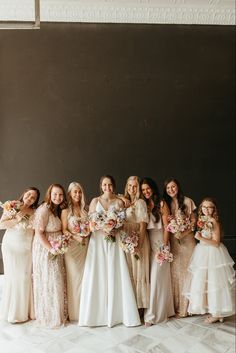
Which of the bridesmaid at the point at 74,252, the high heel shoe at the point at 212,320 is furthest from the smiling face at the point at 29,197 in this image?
the high heel shoe at the point at 212,320

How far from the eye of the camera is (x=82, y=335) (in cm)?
384

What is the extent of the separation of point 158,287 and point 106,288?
0.70 metres

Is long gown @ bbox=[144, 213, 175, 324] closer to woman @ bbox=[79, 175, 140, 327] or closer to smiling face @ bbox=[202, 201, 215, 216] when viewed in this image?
woman @ bbox=[79, 175, 140, 327]

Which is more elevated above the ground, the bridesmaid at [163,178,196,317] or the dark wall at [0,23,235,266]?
the dark wall at [0,23,235,266]

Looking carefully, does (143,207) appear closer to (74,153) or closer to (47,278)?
(47,278)

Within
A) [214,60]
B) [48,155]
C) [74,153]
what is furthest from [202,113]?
[48,155]

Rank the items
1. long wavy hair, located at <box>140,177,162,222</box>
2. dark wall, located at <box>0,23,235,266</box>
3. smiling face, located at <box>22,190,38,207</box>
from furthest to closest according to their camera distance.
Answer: dark wall, located at <box>0,23,235,266</box> < long wavy hair, located at <box>140,177,162,222</box> < smiling face, located at <box>22,190,38,207</box>

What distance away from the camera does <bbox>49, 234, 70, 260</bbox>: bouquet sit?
3.98 meters

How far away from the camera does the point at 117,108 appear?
244 inches

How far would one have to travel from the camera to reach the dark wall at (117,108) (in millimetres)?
6051

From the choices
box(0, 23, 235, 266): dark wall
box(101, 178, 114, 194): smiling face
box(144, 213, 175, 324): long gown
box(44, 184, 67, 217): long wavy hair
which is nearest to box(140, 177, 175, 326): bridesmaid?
box(144, 213, 175, 324): long gown

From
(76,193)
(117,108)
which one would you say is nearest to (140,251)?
(76,193)

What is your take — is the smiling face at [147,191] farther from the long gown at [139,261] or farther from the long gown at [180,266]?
the long gown at [180,266]

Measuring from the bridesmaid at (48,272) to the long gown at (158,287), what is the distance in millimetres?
1157
